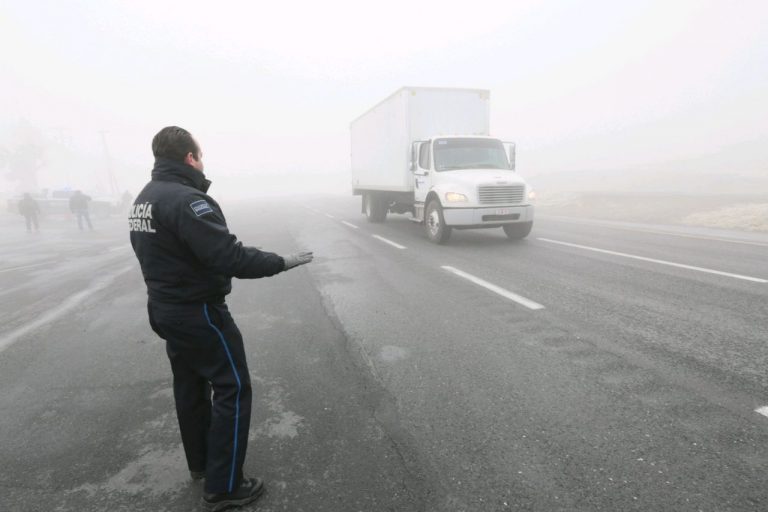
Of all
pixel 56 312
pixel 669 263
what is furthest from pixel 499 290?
pixel 56 312

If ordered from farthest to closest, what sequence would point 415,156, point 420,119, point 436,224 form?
point 420,119
point 415,156
point 436,224

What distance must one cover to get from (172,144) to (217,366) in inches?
45.0

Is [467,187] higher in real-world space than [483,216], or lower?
higher

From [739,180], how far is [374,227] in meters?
26.4

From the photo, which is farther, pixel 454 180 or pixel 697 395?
pixel 454 180

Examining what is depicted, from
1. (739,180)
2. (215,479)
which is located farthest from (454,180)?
(739,180)

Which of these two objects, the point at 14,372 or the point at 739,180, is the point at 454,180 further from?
the point at 739,180

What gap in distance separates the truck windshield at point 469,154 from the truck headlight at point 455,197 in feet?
3.33

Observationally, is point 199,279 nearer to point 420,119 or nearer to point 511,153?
point 511,153

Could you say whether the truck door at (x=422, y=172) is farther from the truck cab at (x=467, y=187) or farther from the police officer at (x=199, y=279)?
the police officer at (x=199, y=279)

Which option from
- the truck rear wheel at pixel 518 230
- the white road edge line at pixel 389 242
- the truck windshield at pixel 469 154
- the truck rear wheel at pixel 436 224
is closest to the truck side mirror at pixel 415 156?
the truck windshield at pixel 469 154

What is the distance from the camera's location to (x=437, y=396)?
3.15 m

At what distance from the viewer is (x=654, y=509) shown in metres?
2.02

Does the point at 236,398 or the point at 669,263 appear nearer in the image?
the point at 236,398
